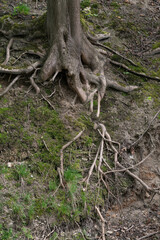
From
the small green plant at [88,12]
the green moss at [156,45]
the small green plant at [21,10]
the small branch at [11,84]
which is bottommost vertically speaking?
the green moss at [156,45]

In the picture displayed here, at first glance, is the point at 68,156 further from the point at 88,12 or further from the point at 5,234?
the point at 88,12

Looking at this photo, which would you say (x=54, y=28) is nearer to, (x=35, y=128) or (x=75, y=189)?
(x=35, y=128)

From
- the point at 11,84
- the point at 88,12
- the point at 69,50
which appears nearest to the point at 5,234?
the point at 11,84

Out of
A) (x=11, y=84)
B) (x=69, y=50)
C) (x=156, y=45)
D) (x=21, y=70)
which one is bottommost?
(x=156, y=45)

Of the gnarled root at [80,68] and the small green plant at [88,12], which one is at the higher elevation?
the small green plant at [88,12]

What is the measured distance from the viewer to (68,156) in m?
4.86

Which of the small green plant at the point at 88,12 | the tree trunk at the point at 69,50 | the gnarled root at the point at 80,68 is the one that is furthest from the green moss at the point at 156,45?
the tree trunk at the point at 69,50

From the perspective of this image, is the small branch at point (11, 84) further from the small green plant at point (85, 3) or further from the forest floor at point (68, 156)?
the small green plant at point (85, 3)

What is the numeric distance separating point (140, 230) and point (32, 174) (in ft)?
6.62

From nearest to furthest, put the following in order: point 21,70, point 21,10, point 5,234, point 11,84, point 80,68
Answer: point 5,234, point 11,84, point 21,70, point 80,68, point 21,10

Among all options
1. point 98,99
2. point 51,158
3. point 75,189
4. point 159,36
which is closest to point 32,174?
point 51,158

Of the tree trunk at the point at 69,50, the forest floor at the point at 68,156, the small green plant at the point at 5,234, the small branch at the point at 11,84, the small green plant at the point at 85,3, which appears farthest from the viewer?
the small green plant at the point at 85,3

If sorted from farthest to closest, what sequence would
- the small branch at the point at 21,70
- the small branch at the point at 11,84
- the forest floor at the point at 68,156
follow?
the small branch at the point at 21,70, the small branch at the point at 11,84, the forest floor at the point at 68,156

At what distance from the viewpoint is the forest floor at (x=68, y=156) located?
4.09 m
